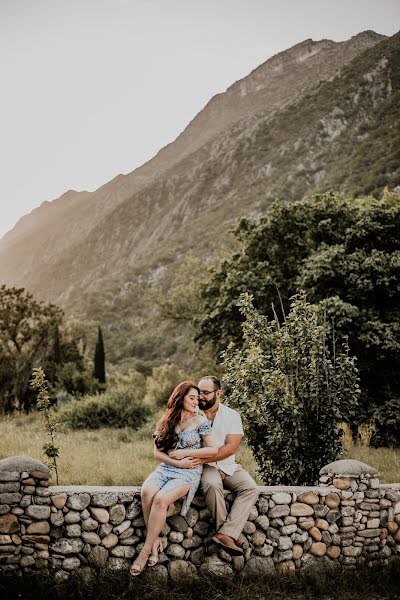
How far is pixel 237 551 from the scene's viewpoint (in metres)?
Answer: 5.25

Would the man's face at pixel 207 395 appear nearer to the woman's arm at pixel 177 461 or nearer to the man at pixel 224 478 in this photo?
the man at pixel 224 478

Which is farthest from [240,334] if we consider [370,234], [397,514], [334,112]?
[334,112]

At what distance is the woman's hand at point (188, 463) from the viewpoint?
5.30 m

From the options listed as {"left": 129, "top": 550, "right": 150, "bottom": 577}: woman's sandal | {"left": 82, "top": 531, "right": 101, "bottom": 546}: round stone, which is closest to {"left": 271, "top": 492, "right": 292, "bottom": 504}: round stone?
{"left": 129, "top": 550, "right": 150, "bottom": 577}: woman's sandal

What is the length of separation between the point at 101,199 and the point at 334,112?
98286mm

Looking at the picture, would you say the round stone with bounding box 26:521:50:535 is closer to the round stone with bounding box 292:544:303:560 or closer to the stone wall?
the stone wall

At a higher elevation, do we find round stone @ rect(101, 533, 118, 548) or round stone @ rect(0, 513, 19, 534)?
round stone @ rect(0, 513, 19, 534)

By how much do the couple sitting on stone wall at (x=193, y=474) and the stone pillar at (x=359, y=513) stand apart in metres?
Answer: 1.19

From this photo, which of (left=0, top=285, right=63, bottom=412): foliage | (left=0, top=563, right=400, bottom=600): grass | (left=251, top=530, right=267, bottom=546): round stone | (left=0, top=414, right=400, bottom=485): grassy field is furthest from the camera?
(left=0, top=285, right=63, bottom=412): foliage

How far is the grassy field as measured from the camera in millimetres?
8555

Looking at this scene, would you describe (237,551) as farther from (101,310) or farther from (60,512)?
(101,310)

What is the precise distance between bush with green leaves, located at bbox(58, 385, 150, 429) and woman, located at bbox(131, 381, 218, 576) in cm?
1070

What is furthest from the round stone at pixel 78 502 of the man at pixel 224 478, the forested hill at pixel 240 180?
the forested hill at pixel 240 180

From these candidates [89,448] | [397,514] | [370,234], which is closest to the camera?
[397,514]
